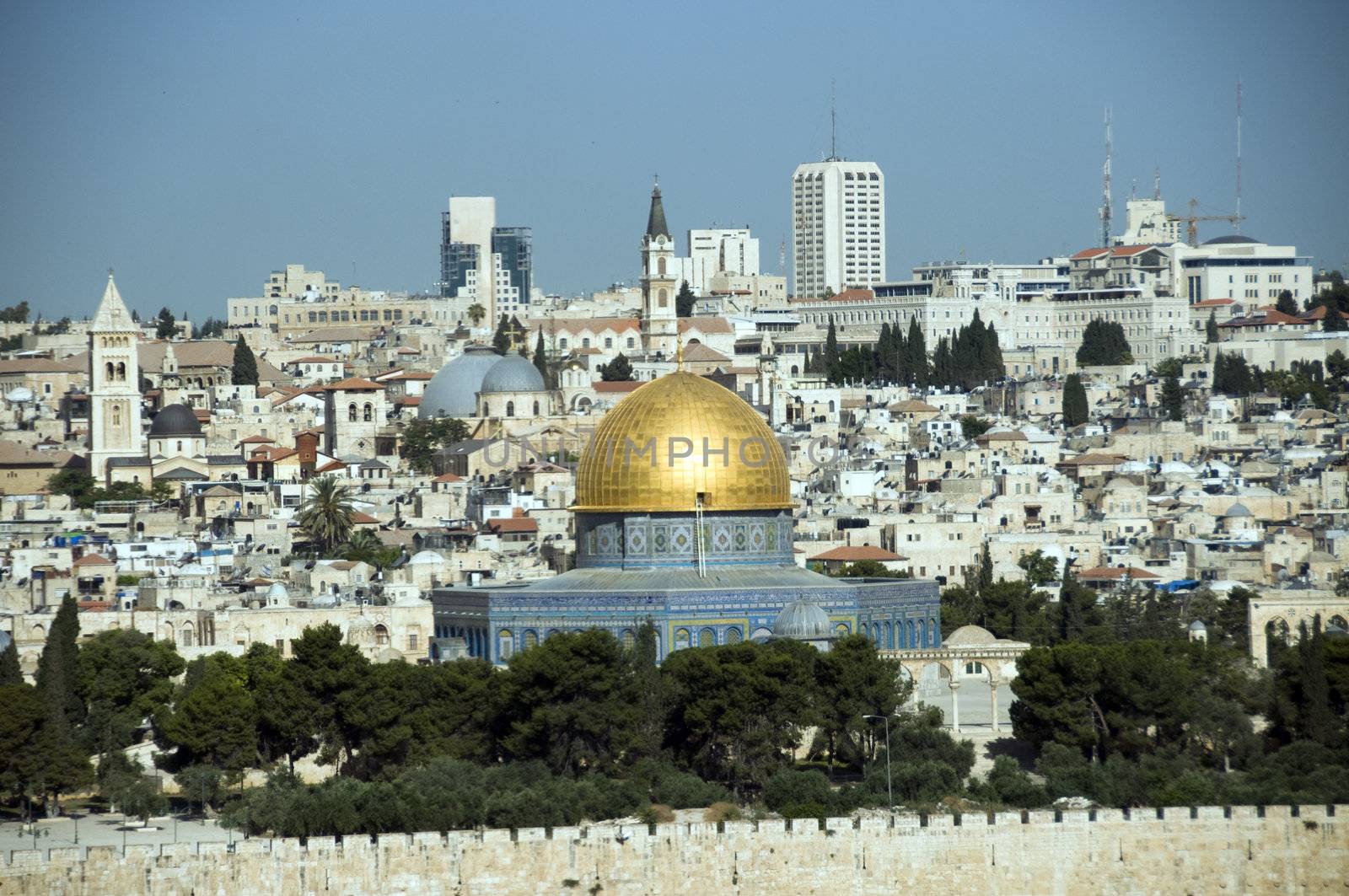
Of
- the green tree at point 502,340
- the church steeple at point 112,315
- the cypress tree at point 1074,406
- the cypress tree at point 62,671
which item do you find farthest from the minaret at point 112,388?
the cypress tree at point 62,671

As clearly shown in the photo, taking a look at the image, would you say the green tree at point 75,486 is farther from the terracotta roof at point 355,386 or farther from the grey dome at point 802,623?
the grey dome at point 802,623

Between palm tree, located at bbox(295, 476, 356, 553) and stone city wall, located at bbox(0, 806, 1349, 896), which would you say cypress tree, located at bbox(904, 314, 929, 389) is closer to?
palm tree, located at bbox(295, 476, 356, 553)

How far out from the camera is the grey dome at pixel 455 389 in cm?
8950

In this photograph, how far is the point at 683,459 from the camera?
48.0 meters

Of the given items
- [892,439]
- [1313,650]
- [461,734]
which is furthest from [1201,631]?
[892,439]

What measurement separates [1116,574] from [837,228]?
11450 cm

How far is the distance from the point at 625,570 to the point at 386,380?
49.9 metres

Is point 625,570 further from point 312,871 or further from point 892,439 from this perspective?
point 892,439

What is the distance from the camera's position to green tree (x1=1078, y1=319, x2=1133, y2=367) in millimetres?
107125

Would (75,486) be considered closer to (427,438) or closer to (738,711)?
(427,438)

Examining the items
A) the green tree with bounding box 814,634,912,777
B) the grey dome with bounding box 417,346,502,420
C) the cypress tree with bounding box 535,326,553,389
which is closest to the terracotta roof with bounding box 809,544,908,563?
the green tree with bounding box 814,634,912,777

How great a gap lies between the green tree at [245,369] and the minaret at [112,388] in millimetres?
12725

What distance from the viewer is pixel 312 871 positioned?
34188mm

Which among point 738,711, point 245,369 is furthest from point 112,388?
point 738,711
